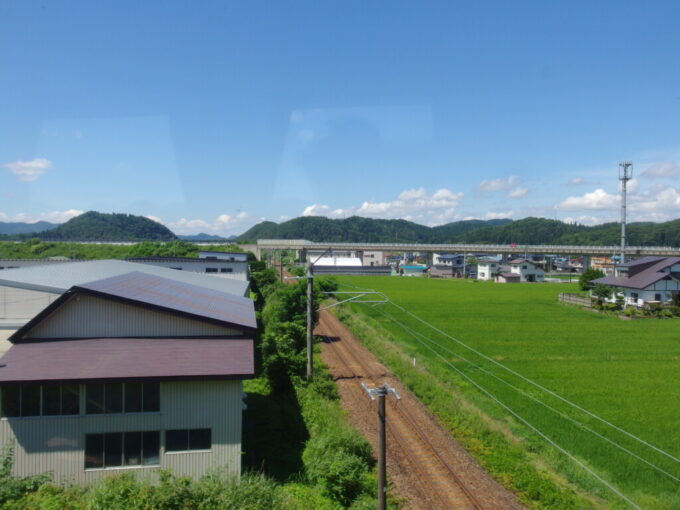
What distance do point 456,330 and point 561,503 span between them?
67.2 ft

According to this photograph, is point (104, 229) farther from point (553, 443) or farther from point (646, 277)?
point (553, 443)

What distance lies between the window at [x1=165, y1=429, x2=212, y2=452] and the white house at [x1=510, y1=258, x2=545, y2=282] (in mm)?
71457

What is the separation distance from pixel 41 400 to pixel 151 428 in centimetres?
225

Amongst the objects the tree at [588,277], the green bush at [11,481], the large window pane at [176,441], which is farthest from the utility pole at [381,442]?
the tree at [588,277]

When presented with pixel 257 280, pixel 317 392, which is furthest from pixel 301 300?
pixel 257 280

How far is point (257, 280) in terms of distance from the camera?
4375 cm

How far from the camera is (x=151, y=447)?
32.9 ft

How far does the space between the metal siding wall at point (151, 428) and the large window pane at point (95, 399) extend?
5.3 inches

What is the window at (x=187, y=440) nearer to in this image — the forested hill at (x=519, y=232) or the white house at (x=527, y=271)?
the white house at (x=527, y=271)

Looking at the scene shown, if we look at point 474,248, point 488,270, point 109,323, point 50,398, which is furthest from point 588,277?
point 50,398

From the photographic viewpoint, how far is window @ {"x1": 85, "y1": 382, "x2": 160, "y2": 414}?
9.94m

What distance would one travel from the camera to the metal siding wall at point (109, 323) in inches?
458

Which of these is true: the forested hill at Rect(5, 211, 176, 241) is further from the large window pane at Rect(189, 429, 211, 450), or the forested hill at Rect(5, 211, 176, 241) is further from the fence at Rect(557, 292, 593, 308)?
the large window pane at Rect(189, 429, 211, 450)

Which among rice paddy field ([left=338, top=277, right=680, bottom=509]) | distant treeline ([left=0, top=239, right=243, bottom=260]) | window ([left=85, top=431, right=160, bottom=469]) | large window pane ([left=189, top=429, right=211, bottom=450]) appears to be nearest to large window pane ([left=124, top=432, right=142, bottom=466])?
window ([left=85, top=431, right=160, bottom=469])
